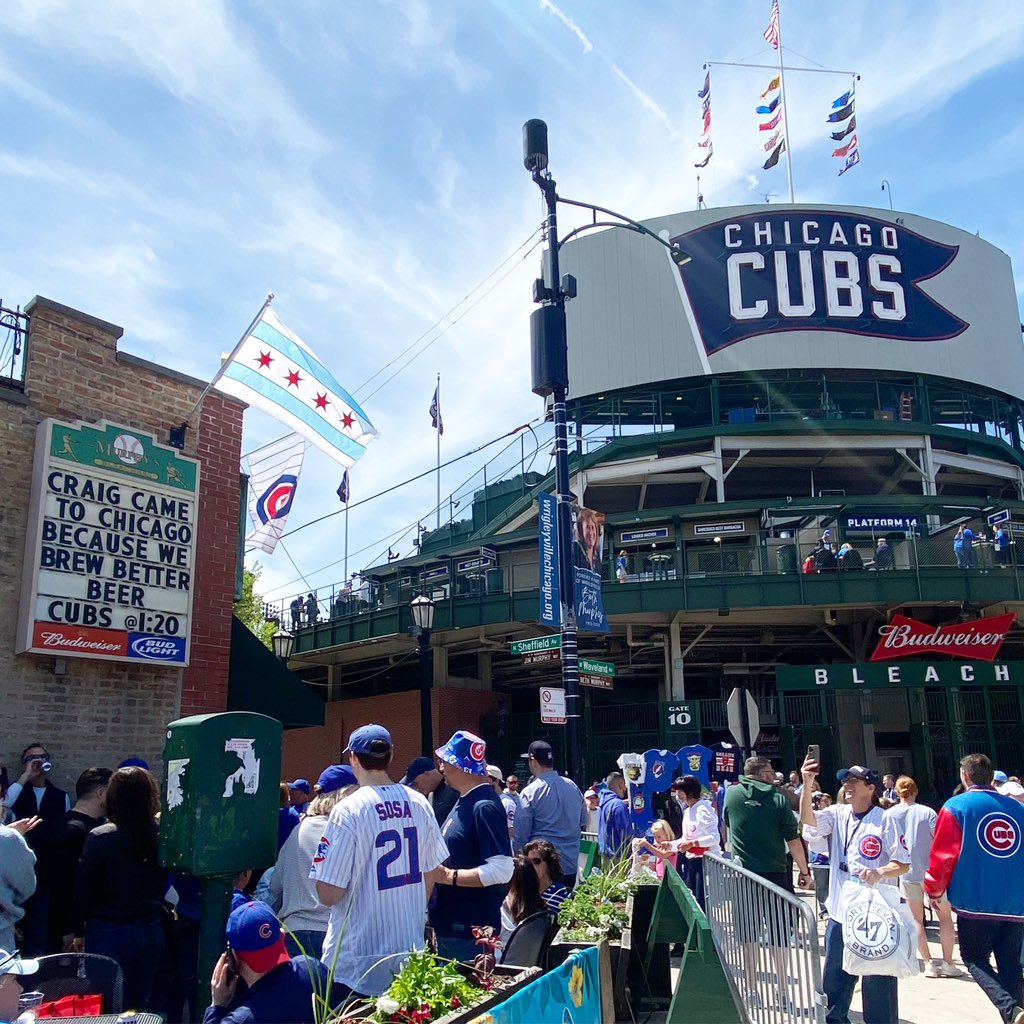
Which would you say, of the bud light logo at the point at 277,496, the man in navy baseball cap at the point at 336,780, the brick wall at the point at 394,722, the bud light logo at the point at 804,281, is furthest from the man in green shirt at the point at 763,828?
the bud light logo at the point at 804,281

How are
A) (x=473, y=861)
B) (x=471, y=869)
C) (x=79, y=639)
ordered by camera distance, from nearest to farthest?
(x=471, y=869), (x=473, y=861), (x=79, y=639)

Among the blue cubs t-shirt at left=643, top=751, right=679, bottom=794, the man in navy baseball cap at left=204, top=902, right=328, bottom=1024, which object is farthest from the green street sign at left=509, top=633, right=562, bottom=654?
the man in navy baseball cap at left=204, top=902, right=328, bottom=1024

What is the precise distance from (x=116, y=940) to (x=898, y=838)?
4.89 m

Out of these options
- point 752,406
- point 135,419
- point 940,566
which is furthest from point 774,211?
point 135,419

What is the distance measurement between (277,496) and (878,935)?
14.2 meters

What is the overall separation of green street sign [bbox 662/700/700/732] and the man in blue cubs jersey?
718 inches

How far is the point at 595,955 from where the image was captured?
5.44 m

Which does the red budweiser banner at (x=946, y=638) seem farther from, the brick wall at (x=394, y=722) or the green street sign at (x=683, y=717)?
the brick wall at (x=394, y=722)

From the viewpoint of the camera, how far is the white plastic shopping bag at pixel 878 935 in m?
5.79

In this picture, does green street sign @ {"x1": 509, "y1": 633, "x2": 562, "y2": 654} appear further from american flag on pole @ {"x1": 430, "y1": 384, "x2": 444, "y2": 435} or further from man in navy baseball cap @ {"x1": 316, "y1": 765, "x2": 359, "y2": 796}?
american flag on pole @ {"x1": 430, "y1": 384, "x2": 444, "y2": 435}

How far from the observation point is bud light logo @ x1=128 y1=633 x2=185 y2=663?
10.9 meters

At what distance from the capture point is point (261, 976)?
4.06 metres

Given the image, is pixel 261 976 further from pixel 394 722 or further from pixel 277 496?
pixel 394 722

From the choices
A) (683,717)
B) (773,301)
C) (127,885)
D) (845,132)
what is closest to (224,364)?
(127,885)
